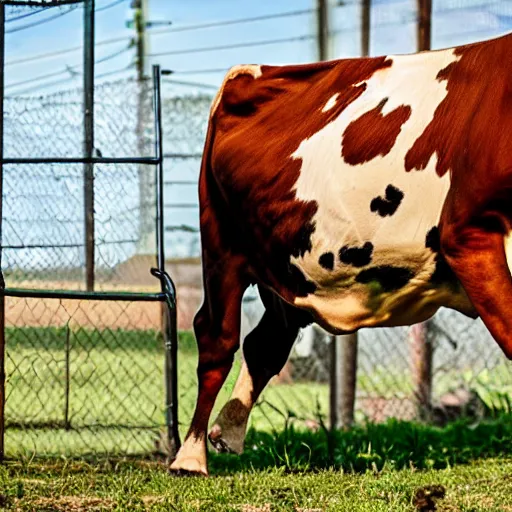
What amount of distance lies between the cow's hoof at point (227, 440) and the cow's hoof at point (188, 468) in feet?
0.77

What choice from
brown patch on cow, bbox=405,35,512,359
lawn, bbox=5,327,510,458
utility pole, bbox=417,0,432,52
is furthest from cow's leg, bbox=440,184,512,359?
utility pole, bbox=417,0,432,52

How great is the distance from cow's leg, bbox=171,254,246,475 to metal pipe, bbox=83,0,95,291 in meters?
0.70

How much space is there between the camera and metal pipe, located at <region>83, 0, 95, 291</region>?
652 centimetres

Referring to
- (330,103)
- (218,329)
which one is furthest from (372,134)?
(218,329)

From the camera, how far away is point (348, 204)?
5.28 m

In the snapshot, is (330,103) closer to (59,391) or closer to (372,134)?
(372,134)

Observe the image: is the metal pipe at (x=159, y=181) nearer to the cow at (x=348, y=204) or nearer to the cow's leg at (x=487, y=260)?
the cow at (x=348, y=204)

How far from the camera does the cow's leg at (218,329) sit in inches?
241

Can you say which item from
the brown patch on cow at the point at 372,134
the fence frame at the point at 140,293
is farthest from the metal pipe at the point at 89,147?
the brown patch on cow at the point at 372,134

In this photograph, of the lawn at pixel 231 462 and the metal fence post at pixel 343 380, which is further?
the metal fence post at pixel 343 380

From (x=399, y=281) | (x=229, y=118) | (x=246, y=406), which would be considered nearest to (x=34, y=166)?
(x=229, y=118)

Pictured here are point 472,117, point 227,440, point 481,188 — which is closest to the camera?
point 481,188

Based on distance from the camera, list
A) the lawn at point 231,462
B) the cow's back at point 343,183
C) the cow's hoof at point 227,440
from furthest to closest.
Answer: the cow's hoof at point 227,440 < the cow's back at point 343,183 < the lawn at point 231,462

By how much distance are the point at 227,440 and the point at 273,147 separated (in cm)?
138
